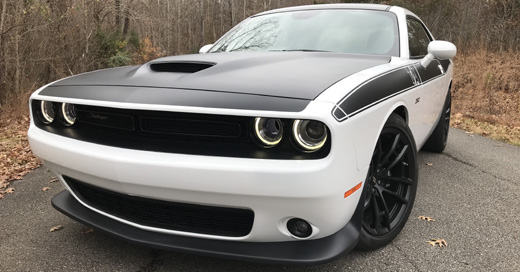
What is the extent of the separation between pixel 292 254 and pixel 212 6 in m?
43.9

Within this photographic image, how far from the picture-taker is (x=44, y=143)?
6.55 feet

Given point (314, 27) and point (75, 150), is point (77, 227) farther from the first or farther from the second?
point (314, 27)

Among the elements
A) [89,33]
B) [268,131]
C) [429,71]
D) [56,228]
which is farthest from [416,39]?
[89,33]

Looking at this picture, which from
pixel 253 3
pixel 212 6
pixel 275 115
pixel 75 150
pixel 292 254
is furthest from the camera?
pixel 212 6

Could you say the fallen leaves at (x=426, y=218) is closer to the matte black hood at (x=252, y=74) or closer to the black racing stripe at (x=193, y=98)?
the matte black hood at (x=252, y=74)

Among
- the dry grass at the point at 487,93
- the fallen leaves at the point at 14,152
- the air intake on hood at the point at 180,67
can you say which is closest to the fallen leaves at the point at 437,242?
the air intake on hood at the point at 180,67

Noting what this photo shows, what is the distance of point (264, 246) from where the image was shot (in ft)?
5.48

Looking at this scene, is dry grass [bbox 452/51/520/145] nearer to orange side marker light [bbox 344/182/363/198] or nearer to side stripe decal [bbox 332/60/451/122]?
side stripe decal [bbox 332/60/451/122]

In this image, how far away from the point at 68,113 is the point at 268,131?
3.79 ft

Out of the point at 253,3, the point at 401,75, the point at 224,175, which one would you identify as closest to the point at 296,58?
the point at 401,75

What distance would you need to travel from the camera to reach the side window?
9.86 ft

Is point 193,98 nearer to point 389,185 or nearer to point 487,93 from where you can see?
point 389,185

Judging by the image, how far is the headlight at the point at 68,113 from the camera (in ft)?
6.73

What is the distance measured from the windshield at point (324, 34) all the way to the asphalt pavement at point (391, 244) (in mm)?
1236
